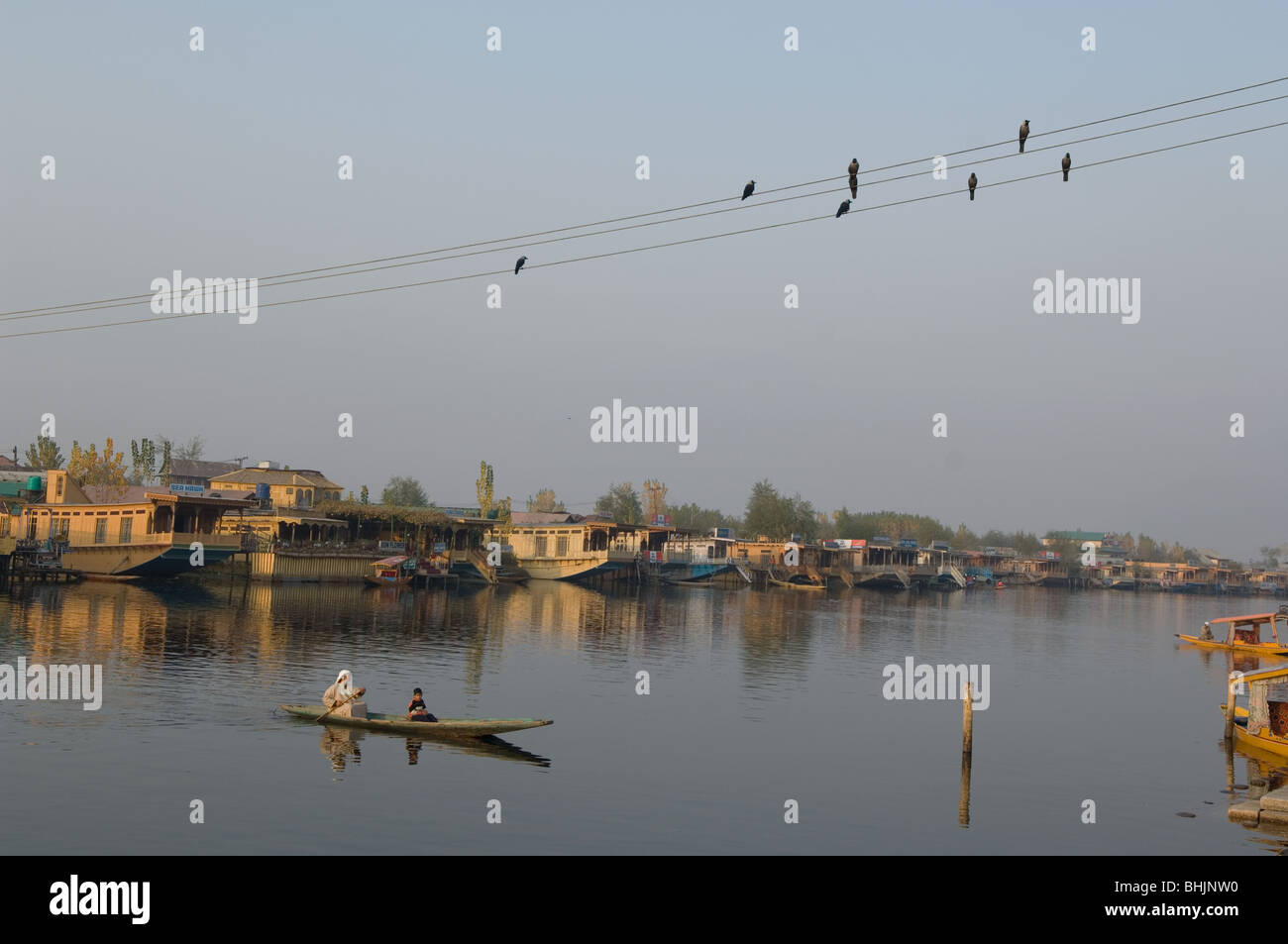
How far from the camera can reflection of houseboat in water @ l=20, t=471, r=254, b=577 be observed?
7500 cm

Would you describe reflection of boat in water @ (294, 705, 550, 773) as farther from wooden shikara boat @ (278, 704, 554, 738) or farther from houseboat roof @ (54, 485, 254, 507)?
houseboat roof @ (54, 485, 254, 507)

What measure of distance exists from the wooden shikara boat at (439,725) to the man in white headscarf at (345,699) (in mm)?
141

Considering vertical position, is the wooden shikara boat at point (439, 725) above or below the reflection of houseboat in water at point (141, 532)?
below

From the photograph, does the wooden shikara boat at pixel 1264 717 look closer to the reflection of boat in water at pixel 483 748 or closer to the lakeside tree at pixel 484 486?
the reflection of boat in water at pixel 483 748

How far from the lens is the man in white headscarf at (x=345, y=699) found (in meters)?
30.2

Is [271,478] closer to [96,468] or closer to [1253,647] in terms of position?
[96,468]

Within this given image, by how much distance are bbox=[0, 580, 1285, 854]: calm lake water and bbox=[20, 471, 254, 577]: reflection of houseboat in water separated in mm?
10166

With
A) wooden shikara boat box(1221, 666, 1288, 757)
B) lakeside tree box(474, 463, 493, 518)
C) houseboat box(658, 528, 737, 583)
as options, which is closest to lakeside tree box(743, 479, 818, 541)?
houseboat box(658, 528, 737, 583)

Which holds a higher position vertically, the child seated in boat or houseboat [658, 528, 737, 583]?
the child seated in boat

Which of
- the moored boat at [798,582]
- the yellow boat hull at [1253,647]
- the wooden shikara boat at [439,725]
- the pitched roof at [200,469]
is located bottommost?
the moored boat at [798,582]

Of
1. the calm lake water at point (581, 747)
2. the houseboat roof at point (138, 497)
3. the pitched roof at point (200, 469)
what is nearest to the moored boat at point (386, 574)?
the houseboat roof at point (138, 497)

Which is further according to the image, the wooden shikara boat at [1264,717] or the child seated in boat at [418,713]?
the wooden shikara boat at [1264,717]
